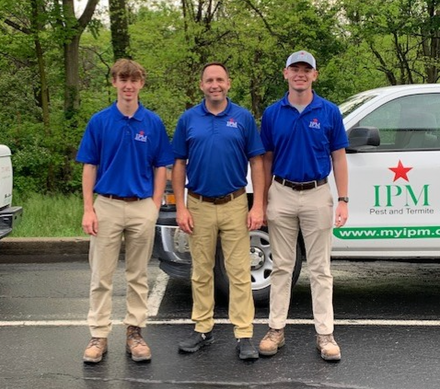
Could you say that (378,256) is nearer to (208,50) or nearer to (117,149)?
(117,149)

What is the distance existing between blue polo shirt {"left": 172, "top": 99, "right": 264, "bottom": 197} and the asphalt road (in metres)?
1.18

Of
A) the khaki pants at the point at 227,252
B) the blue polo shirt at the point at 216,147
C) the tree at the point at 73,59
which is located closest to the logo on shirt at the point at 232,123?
the blue polo shirt at the point at 216,147

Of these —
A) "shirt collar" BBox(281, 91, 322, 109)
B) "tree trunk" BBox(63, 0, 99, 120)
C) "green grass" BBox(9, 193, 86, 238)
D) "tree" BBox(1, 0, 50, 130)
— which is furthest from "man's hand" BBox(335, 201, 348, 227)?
"tree trunk" BBox(63, 0, 99, 120)

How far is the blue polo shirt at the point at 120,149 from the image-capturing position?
441cm

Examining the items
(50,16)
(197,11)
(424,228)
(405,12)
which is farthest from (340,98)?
(424,228)

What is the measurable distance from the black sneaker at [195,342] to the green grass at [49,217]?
428 cm

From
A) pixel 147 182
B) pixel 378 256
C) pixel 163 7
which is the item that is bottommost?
pixel 378 256

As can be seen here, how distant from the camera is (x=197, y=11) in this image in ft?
51.5

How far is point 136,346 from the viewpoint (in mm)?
4629

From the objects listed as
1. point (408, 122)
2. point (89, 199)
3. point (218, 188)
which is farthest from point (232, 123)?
point (408, 122)

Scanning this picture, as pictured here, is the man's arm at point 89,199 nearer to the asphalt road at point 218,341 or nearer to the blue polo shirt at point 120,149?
the blue polo shirt at point 120,149

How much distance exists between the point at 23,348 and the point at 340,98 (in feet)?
38.4

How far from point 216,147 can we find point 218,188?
0.27m

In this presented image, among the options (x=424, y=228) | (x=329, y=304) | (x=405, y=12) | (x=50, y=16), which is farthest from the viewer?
(x=405, y=12)
